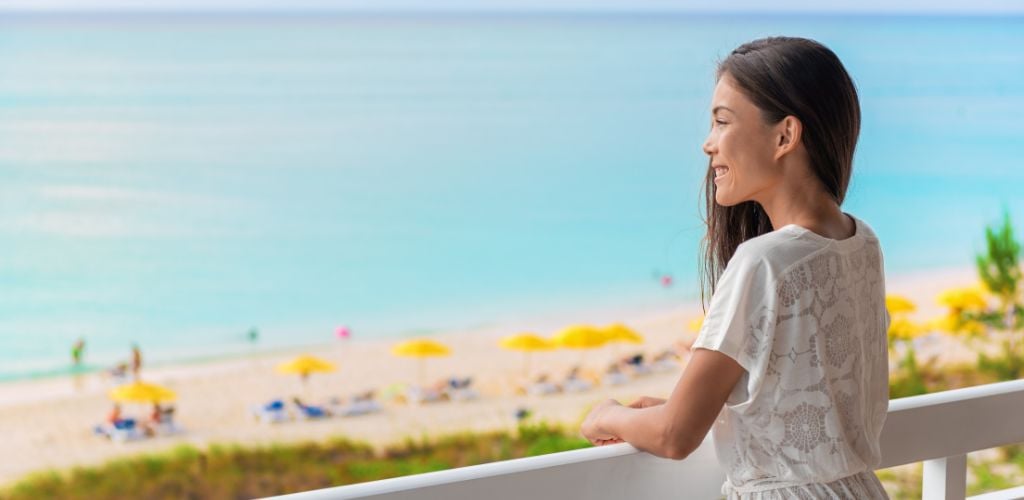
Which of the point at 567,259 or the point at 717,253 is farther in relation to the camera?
the point at 567,259

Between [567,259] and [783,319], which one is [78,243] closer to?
[567,259]

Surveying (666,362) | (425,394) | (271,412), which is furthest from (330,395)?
(666,362)

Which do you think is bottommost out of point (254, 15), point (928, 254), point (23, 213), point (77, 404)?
point (77, 404)

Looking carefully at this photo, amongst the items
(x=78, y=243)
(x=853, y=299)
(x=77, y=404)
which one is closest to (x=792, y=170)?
(x=853, y=299)

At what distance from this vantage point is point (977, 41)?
14203 millimetres

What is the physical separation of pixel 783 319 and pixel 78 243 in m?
12.4

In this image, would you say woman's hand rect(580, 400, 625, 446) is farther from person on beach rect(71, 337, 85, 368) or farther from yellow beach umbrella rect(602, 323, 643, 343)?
person on beach rect(71, 337, 85, 368)

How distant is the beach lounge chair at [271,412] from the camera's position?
36.1ft

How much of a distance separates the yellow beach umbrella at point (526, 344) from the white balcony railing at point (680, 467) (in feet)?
34.0

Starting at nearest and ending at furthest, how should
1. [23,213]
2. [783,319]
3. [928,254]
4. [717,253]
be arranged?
[783,319] → [717,253] → [23,213] → [928,254]

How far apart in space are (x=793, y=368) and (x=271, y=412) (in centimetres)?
1038

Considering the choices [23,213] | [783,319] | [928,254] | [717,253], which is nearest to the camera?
[783,319]

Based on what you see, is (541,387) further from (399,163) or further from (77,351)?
(77,351)

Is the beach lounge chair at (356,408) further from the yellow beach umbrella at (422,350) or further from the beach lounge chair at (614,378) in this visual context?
the beach lounge chair at (614,378)
